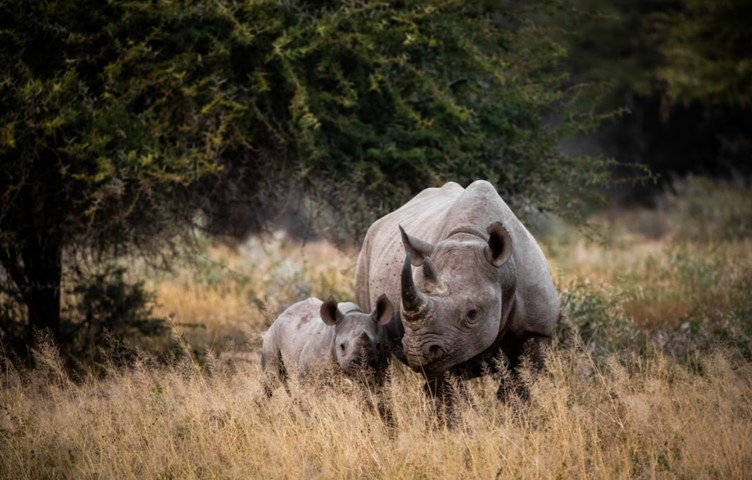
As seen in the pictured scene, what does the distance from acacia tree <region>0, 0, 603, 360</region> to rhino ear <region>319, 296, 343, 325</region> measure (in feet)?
8.96

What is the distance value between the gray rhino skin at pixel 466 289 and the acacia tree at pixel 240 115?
2306 millimetres

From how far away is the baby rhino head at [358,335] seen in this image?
6.73 metres

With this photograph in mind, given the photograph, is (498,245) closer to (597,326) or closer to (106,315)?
(597,326)

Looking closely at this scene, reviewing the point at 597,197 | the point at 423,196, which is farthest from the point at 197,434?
the point at 597,197

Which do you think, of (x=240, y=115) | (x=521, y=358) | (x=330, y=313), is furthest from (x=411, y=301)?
(x=240, y=115)

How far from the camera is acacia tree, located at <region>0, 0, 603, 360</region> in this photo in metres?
9.23

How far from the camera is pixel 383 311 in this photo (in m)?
6.92

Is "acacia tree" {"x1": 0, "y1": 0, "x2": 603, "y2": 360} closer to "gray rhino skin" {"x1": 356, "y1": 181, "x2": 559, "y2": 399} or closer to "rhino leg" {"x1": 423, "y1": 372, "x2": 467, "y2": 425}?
"gray rhino skin" {"x1": 356, "y1": 181, "x2": 559, "y2": 399}

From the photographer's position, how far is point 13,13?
920 cm

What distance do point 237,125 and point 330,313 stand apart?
3382 millimetres

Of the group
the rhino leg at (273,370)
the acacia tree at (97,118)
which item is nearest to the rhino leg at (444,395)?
the rhino leg at (273,370)

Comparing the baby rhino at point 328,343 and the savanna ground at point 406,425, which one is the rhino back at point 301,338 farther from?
the savanna ground at point 406,425

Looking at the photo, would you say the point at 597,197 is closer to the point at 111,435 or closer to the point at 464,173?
the point at 464,173

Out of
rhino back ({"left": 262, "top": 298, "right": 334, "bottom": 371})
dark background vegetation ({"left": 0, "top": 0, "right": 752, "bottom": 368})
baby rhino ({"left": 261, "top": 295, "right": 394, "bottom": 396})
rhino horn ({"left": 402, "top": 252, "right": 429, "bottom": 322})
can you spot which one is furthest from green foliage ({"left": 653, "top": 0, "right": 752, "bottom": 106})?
rhino horn ({"left": 402, "top": 252, "right": 429, "bottom": 322})
